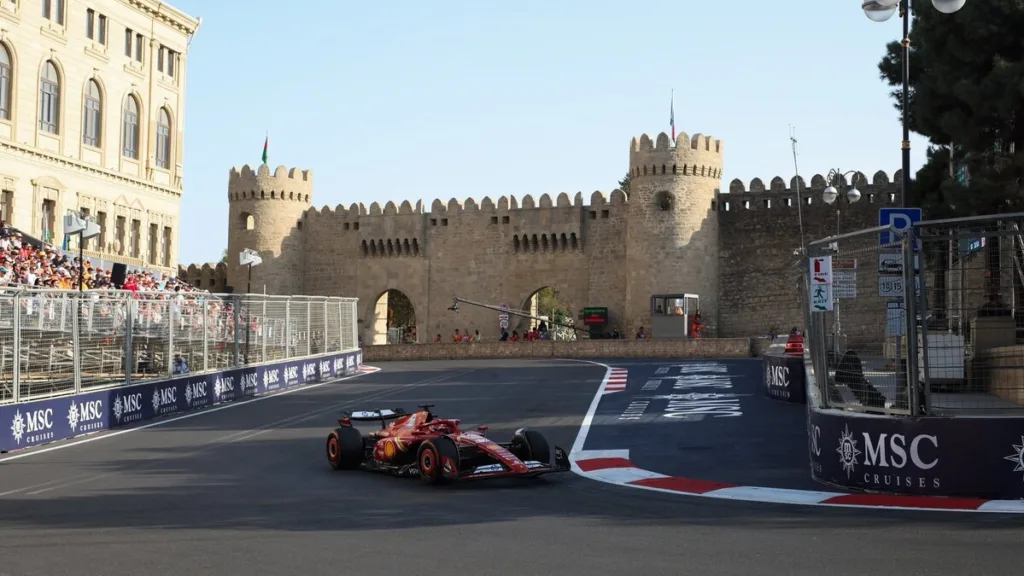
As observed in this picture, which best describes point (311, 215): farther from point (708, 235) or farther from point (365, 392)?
point (365, 392)

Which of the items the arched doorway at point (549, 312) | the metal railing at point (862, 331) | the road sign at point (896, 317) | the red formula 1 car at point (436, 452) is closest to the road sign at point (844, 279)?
the metal railing at point (862, 331)

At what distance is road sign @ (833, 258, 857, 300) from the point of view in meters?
Answer: 10.7

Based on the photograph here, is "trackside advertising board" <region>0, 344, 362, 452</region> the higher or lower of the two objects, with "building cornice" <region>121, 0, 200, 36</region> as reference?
lower

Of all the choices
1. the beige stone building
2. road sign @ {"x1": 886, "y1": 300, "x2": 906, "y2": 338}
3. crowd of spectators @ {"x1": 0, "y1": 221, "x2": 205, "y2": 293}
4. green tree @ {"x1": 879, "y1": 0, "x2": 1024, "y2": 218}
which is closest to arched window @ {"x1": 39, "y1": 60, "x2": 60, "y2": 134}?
the beige stone building

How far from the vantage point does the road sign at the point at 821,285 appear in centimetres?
1061

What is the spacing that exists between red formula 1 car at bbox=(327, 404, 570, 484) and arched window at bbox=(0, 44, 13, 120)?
104ft

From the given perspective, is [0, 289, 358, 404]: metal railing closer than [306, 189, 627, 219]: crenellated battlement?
Yes

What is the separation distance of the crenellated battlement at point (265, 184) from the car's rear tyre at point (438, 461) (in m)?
A: 48.4

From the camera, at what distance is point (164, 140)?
1972 inches

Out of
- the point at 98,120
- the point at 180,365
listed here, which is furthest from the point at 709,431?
the point at 98,120

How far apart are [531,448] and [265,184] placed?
1911 inches

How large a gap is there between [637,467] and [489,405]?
8.03 meters

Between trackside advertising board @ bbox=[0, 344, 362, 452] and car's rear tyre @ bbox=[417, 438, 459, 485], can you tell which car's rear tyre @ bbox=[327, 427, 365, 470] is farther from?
trackside advertising board @ bbox=[0, 344, 362, 452]

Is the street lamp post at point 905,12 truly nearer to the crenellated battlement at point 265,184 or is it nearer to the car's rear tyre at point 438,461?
the car's rear tyre at point 438,461
